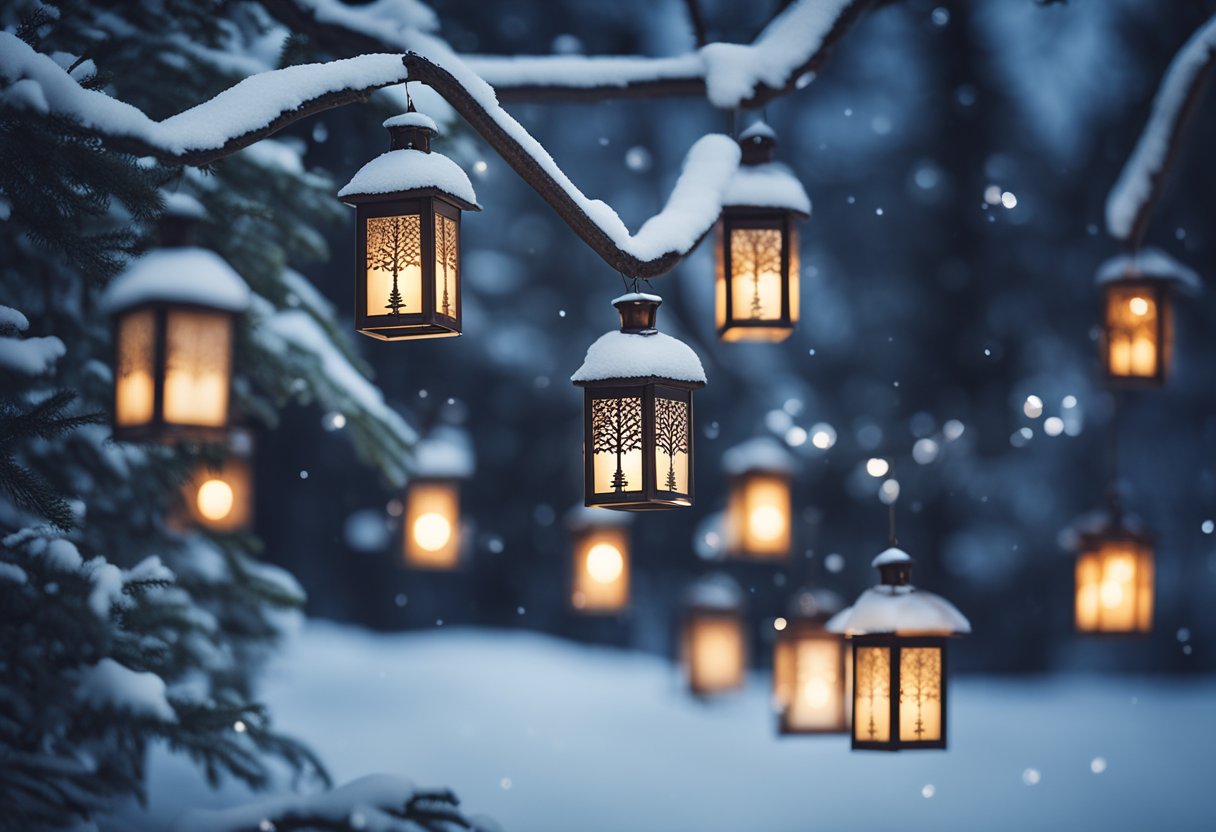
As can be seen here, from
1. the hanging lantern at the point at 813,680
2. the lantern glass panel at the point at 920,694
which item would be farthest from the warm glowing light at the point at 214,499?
the lantern glass panel at the point at 920,694

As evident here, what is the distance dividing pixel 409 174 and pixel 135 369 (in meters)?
1.83

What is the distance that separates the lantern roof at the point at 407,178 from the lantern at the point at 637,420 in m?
0.68

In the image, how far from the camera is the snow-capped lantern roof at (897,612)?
6.40 metres

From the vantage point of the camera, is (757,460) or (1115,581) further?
(757,460)

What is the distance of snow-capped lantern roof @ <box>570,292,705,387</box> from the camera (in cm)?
540

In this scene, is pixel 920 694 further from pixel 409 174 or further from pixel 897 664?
A: pixel 409 174

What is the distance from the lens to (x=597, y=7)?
15492mm

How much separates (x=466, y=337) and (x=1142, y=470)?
722 cm

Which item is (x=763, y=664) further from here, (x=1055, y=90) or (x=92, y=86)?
(x=92, y=86)

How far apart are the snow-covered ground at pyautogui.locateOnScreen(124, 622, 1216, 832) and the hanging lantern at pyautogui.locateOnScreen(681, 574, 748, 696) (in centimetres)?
235

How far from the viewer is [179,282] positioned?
6465 millimetres

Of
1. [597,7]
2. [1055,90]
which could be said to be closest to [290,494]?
[597,7]

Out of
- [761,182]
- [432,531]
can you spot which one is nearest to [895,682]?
[761,182]

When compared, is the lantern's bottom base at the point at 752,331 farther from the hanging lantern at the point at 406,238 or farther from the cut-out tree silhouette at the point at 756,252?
the hanging lantern at the point at 406,238
